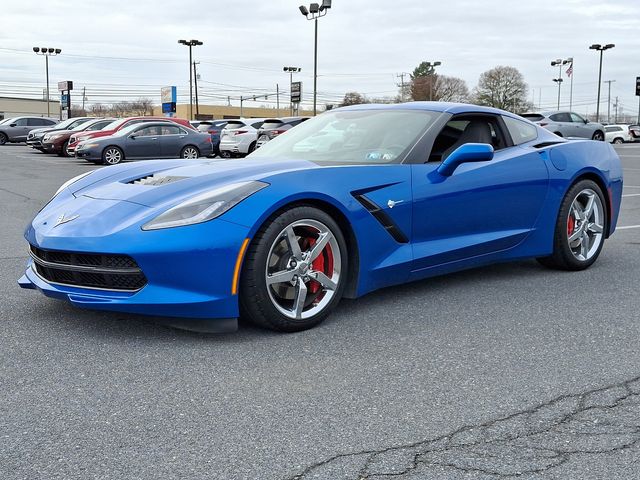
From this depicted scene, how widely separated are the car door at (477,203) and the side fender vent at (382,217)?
124 mm

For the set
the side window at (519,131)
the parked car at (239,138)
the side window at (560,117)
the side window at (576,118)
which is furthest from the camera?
the side window at (576,118)

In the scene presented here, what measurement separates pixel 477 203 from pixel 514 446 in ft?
7.88

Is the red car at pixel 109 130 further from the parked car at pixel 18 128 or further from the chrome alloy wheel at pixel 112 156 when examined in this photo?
the parked car at pixel 18 128

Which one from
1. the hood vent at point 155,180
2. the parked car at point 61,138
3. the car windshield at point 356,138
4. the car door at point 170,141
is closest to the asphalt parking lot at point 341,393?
the hood vent at point 155,180

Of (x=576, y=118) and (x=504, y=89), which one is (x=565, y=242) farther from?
(x=504, y=89)

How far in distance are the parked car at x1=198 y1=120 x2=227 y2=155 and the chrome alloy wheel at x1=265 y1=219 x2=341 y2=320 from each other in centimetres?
2359

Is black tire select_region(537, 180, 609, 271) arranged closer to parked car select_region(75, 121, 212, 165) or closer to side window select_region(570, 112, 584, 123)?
parked car select_region(75, 121, 212, 165)

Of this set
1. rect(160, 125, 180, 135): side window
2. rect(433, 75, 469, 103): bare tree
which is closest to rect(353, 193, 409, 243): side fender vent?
rect(160, 125, 180, 135): side window

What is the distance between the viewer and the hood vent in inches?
161

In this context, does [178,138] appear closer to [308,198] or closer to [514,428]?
[308,198]

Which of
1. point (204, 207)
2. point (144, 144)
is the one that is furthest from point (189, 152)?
point (204, 207)

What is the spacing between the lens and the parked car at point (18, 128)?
3800 centimetres

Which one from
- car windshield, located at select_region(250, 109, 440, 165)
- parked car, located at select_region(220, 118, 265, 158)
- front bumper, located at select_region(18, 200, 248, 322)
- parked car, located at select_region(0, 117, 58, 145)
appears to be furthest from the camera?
parked car, located at select_region(0, 117, 58, 145)

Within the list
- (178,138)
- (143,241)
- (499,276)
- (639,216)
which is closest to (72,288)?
(143,241)
